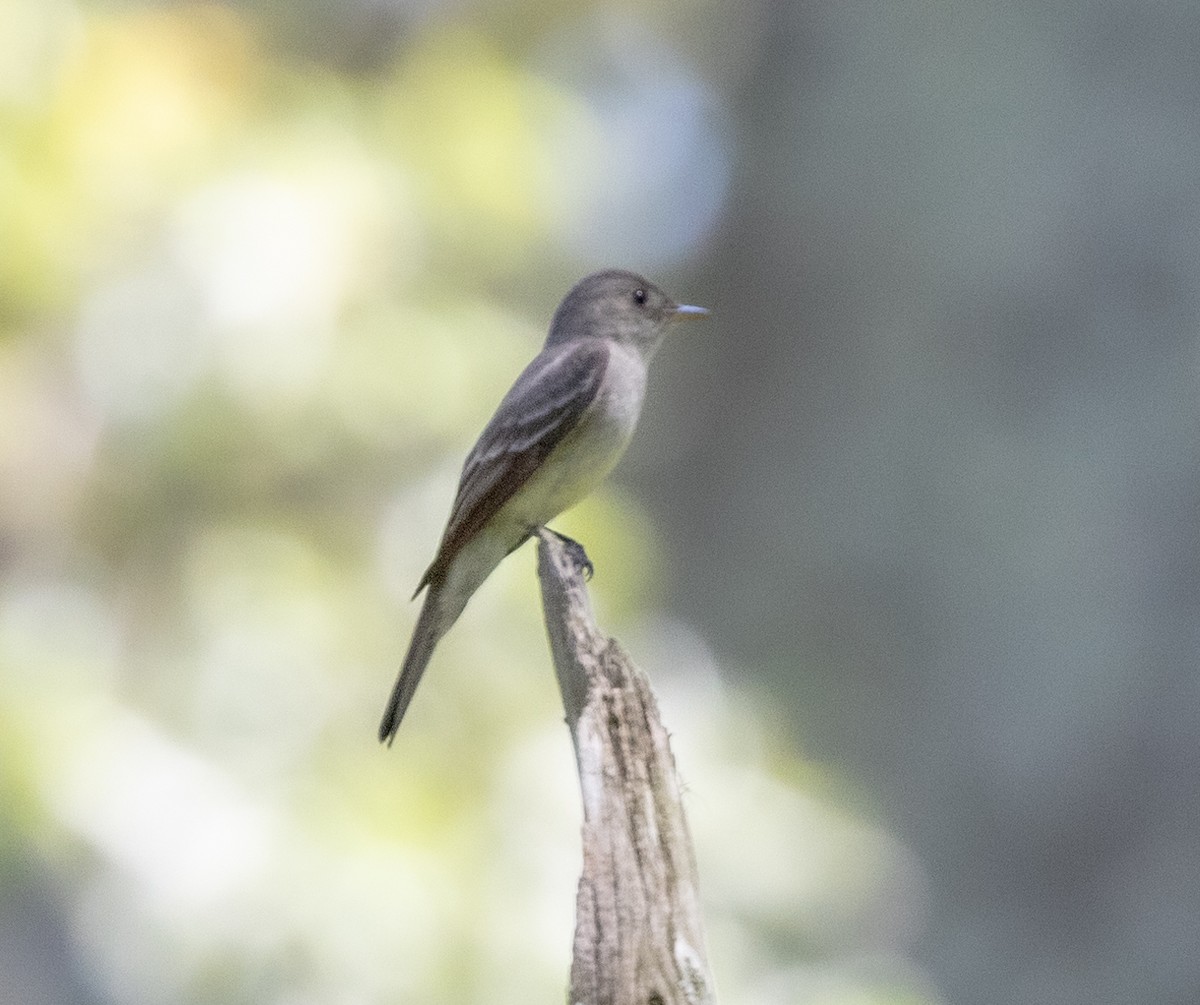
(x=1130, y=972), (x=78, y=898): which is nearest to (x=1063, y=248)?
(x=1130, y=972)

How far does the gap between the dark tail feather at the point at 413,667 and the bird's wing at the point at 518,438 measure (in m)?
0.09

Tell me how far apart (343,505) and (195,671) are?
0.74m

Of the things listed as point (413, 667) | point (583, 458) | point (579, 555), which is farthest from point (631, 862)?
point (579, 555)

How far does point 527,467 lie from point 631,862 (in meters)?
1.62

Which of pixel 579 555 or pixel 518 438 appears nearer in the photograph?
pixel 518 438

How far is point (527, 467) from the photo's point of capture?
3793 mm

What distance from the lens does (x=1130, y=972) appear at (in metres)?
7.21

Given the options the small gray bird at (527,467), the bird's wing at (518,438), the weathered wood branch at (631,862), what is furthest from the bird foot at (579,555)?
the weathered wood branch at (631,862)

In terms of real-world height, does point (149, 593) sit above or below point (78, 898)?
above

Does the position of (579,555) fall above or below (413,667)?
above

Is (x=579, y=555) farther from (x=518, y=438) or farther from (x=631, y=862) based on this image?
(x=631, y=862)

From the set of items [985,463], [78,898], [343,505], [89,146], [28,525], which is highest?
[985,463]

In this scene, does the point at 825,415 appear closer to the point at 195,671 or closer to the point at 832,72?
the point at 832,72

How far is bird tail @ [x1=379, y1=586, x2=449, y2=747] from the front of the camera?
A: 3607 millimetres
